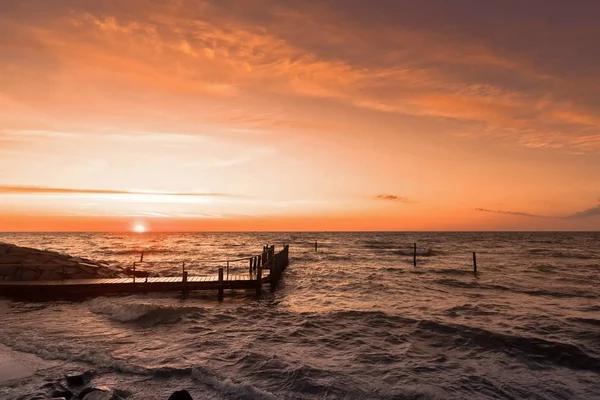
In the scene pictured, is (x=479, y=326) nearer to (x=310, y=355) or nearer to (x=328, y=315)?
(x=328, y=315)

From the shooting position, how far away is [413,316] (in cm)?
2011

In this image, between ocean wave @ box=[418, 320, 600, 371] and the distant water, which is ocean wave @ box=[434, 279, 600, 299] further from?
ocean wave @ box=[418, 320, 600, 371]

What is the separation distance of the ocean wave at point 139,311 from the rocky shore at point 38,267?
17.7ft

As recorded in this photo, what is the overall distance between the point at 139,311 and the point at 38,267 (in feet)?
35.4

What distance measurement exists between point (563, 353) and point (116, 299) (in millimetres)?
21379

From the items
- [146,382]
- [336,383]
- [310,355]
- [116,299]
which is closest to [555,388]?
[336,383]

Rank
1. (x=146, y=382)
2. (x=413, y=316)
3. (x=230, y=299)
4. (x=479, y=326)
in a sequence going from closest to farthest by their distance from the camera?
(x=146, y=382), (x=479, y=326), (x=413, y=316), (x=230, y=299)

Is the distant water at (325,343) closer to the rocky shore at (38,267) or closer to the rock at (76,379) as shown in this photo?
the rock at (76,379)

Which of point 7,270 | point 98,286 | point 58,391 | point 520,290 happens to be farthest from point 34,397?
point 520,290

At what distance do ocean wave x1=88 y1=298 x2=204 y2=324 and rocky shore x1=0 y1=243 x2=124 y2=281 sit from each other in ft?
17.7

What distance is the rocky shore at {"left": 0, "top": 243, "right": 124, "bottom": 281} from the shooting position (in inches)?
987

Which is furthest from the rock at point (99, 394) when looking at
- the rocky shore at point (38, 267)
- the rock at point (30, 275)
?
the rock at point (30, 275)

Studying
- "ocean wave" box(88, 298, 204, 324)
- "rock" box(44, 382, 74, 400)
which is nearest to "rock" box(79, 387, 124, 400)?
"rock" box(44, 382, 74, 400)

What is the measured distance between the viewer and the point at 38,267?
25.4 m
